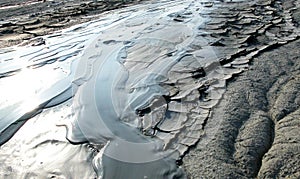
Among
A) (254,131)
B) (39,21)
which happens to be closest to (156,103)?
(254,131)

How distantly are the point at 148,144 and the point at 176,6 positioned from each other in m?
5.83

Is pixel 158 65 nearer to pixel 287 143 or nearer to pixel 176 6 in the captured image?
pixel 287 143

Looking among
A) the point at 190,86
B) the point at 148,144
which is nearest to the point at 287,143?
the point at 148,144

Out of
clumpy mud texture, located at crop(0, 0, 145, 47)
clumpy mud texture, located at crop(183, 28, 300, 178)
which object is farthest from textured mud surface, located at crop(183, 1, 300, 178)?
clumpy mud texture, located at crop(0, 0, 145, 47)

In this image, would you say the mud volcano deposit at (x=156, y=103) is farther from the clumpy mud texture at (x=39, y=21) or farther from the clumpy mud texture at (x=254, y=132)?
the clumpy mud texture at (x=39, y=21)

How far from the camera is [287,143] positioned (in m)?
2.19

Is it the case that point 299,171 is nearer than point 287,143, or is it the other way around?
point 299,171

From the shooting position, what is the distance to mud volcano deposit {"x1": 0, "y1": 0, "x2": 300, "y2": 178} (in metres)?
2.14

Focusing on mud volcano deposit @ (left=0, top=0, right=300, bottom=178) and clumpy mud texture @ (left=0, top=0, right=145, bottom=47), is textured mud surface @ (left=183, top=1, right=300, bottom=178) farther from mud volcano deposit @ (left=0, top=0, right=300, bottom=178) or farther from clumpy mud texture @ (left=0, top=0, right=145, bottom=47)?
clumpy mud texture @ (left=0, top=0, right=145, bottom=47)

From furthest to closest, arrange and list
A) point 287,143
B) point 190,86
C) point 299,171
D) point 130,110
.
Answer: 1. point 190,86
2. point 130,110
3. point 287,143
4. point 299,171

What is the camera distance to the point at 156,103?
2885mm

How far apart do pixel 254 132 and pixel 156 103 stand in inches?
34.6

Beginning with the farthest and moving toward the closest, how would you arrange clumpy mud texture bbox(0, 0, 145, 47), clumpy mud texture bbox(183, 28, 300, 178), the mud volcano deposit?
1. clumpy mud texture bbox(0, 0, 145, 47)
2. the mud volcano deposit
3. clumpy mud texture bbox(183, 28, 300, 178)

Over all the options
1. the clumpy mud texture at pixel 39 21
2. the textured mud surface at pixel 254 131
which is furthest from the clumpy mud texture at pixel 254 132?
the clumpy mud texture at pixel 39 21
